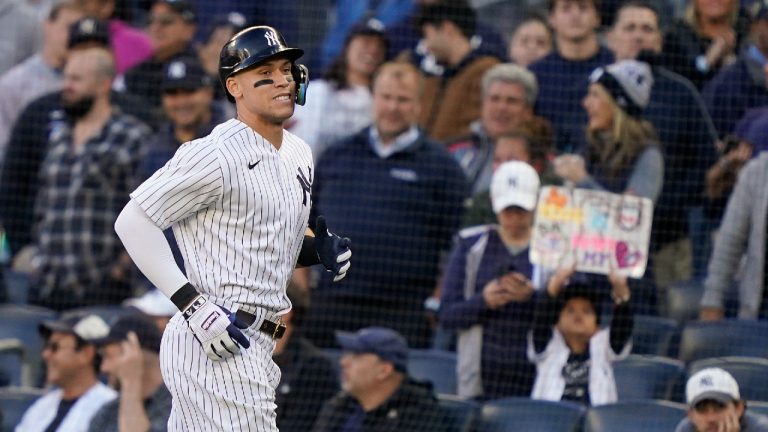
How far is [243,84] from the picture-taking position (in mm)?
4516

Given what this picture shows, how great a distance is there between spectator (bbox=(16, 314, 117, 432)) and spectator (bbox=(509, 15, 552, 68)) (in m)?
2.87

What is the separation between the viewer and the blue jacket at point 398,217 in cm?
825

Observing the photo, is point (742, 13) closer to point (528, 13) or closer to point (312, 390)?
point (528, 13)

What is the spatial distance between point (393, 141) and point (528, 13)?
1.43 meters

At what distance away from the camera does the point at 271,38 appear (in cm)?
452

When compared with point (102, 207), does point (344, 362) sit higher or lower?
lower

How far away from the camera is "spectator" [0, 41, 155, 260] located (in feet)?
30.7

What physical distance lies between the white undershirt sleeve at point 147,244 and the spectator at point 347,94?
4.67 meters

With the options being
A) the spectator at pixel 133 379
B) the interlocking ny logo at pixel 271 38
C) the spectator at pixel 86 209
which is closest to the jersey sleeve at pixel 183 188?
the interlocking ny logo at pixel 271 38

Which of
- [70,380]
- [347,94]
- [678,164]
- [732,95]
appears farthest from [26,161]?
[732,95]

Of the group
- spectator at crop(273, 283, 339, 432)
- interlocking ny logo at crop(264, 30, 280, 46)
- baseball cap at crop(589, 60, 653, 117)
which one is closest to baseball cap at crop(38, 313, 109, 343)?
spectator at crop(273, 283, 339, 432)

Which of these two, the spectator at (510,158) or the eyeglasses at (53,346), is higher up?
the spectator at (510,158)

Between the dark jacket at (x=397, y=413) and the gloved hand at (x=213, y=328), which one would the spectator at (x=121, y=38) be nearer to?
the dark jacket at (x=397, y=413)

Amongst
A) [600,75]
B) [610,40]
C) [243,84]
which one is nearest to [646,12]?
[610,40]
